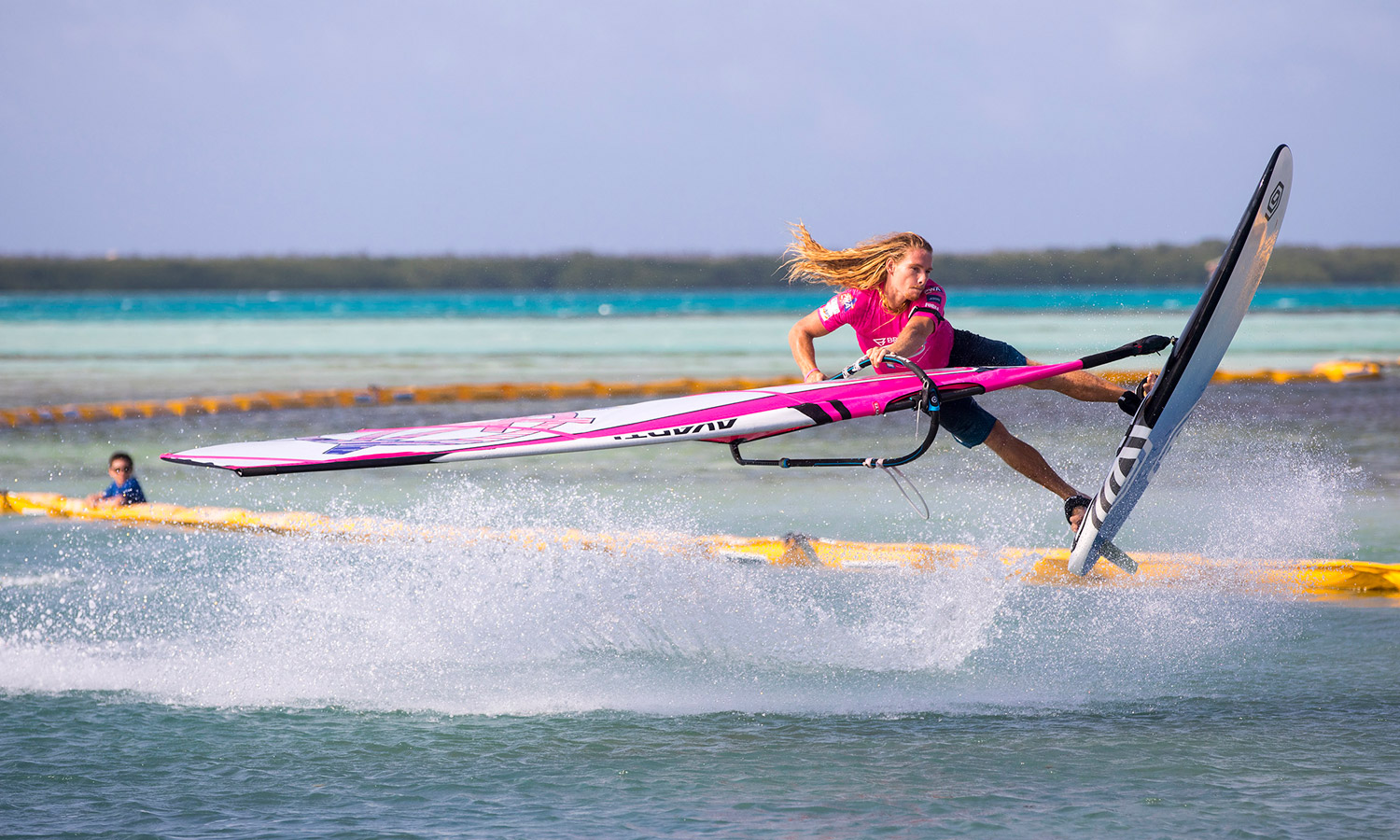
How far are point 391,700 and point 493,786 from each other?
1157 mm

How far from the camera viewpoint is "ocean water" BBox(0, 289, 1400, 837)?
14.2ft

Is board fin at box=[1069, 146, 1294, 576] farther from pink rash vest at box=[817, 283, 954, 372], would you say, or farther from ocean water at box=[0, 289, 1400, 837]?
pink rash vest at box=[817, 283, 954, 372]

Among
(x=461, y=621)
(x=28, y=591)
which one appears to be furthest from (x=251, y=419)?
(x=461, y=621)

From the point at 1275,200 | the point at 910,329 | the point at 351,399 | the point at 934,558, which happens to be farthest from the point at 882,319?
the point at 351,399

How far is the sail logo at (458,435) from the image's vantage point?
19.1ft

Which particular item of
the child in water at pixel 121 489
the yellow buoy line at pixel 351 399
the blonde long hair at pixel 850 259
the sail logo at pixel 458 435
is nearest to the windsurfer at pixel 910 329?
the blonde long hair at pixel 850 259

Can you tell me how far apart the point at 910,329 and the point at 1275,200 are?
60.8 inches

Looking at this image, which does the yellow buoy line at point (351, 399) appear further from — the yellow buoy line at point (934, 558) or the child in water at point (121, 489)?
the yellow buoy line at point (934, 558)

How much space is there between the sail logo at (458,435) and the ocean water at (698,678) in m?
0.73

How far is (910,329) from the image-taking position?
18.3 feet

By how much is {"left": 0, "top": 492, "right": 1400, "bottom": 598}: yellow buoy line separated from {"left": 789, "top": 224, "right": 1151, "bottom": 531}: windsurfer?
565mm

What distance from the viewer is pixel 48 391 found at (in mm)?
19797

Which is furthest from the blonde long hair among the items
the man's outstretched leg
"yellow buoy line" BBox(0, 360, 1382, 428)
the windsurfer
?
"yellow buoy line" BBox(0, 360, 1382, 428)

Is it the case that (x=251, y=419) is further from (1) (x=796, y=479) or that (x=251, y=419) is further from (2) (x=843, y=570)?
(2) (x=843, y=570)
